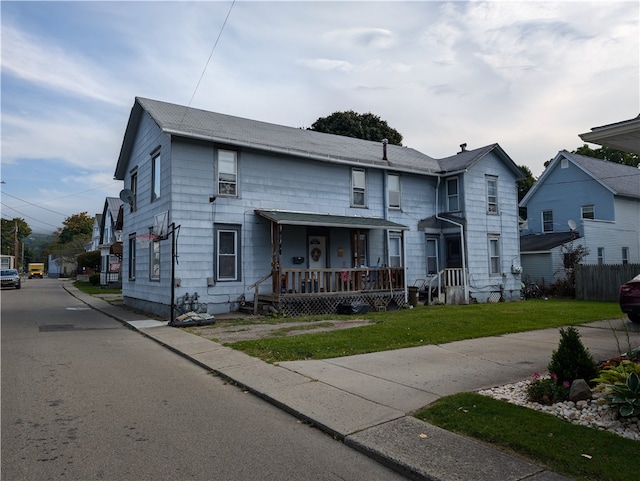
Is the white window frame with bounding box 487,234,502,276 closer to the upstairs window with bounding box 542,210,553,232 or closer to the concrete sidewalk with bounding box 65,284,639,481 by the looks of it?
the concrete sidewalk with bounding box 65,284,639,481

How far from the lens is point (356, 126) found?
1526 inches

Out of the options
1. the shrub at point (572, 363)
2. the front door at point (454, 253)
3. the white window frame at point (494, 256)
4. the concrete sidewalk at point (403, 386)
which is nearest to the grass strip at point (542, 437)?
the concrete sidewalk at point (403, 386)

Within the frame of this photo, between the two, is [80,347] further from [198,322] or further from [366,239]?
[366,239]

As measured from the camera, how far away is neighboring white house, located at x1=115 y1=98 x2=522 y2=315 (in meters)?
14.9

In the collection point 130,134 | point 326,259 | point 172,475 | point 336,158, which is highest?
point 130,134

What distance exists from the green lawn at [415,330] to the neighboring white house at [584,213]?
1037cm

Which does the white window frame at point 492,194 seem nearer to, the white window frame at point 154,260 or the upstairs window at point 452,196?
the upstairs window at point 452,196

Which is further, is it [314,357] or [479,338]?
[479,338]

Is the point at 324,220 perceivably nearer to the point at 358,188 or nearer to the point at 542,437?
the point at 358,188

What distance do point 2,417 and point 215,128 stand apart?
40.1ft

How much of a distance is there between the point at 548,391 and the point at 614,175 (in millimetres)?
29872

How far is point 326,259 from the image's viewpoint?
58.3ft

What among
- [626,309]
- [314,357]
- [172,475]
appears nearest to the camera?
[172,475]

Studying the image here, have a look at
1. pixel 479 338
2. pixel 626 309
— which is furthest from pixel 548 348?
pixel 626 309
